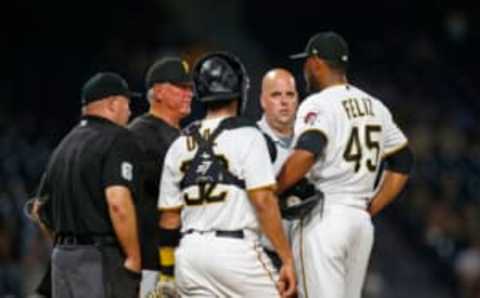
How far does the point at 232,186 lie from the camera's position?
7043 millimetres

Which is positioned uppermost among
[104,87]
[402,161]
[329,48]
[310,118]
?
[329,48]

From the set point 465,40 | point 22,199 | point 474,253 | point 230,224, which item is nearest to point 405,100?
point 465,40

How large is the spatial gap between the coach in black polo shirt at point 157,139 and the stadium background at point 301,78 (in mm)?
5871

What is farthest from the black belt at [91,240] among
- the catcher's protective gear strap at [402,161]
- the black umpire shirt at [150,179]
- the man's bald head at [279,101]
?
the catcher's protective gear strap at [402,161]

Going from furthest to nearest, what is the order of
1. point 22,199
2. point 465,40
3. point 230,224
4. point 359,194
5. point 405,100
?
point 465,40, point 405,100, point 22,199, point 359,194, point 230,224

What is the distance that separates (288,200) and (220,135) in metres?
0.82

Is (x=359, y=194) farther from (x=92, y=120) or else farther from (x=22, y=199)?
(x=22, y=199)

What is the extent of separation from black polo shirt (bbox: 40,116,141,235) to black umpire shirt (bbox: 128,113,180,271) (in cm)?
11

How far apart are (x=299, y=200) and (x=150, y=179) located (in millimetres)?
860

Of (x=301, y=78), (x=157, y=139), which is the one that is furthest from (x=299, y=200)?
(x=301, y=78)

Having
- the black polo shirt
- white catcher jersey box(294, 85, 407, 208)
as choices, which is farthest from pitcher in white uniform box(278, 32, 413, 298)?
the black polo shirt

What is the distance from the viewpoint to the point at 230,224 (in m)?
7.05

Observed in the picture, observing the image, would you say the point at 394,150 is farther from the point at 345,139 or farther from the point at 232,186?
the point at 232,186

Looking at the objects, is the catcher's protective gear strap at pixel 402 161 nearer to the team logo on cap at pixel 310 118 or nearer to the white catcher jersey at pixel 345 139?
the white catcher jersey at pixel 345 139
